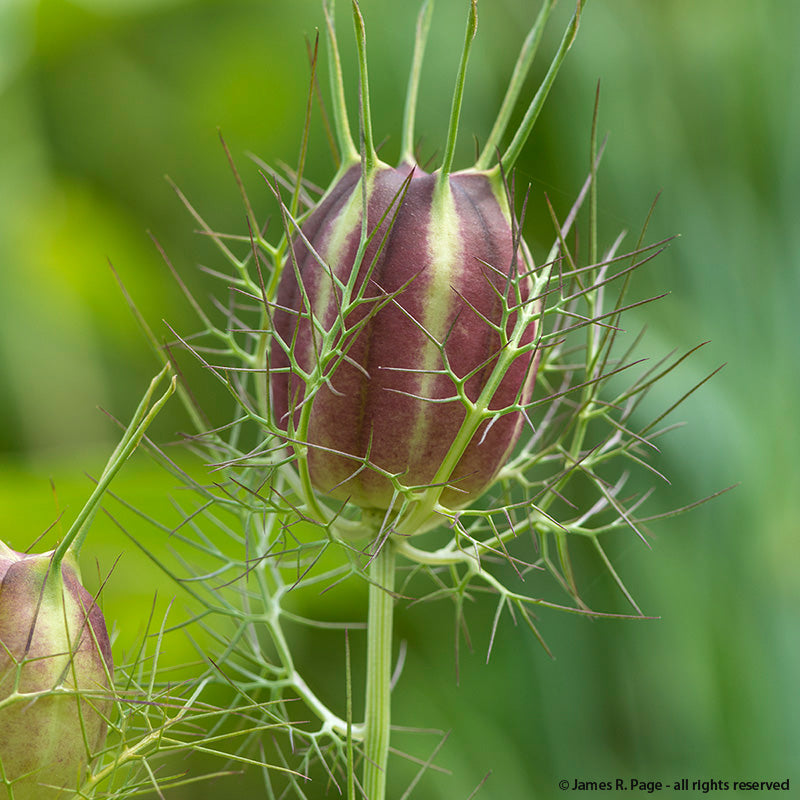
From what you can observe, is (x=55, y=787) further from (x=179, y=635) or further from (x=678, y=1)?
(x=678, y=1)

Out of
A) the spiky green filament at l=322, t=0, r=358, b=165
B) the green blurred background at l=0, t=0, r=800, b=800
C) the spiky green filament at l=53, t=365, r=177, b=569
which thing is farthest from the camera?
the green blurred background at l=0, t=0, r=800, b=800

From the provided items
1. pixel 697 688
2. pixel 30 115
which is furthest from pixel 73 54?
pixel 697 688

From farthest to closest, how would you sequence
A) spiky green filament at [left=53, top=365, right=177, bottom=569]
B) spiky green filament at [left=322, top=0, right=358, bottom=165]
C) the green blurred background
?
the green blurred background
spiky green filament at [left=322, top=0, right=358, bottom=165]
spiky green filament at [left=53, top=365, right=177, bottom=569]

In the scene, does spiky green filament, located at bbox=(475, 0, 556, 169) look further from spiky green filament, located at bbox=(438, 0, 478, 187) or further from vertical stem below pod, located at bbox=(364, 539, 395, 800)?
vertical stem below pod, located at bbox=(364, 539, 395, 800)

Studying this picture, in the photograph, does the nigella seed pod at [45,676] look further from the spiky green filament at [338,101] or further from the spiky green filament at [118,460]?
the spiky green filament at [338,101]

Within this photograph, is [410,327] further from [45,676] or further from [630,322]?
[630,322]

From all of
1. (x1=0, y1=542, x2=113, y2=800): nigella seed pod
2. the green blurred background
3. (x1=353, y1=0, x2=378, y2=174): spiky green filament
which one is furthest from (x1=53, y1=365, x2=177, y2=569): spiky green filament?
the green blurred background
